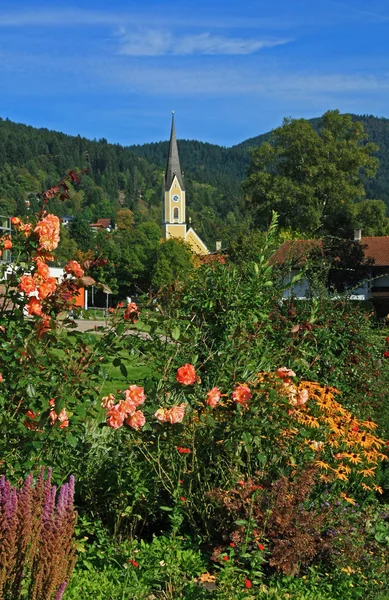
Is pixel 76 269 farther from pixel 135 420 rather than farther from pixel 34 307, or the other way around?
pixel 135 420

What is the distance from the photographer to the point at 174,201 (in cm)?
10481

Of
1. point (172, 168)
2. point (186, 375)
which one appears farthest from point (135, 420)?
point (172, 168)

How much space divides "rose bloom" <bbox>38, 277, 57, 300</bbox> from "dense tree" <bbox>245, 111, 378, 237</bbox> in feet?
110

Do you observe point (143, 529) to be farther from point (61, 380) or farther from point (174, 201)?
point (174, 201)

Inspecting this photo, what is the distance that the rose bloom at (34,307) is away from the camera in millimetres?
4029

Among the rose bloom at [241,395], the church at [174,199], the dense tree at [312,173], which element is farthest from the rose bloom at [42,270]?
the church at [174,199]

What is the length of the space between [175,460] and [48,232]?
1.51m

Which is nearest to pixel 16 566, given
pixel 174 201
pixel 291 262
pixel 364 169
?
pixel 291 262

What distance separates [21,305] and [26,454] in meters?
0.84

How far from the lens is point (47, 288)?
13.5 ft

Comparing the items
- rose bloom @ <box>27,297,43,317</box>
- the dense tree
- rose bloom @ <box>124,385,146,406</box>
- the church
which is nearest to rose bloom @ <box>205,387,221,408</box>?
rose bloom @ <box>124,385,146,406</box>

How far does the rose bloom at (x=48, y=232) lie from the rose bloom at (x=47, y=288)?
0.67 ft

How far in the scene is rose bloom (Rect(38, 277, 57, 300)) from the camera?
13.4ft

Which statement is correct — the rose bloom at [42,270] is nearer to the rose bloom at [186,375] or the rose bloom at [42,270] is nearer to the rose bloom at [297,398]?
the rose bloom at [186,375]
